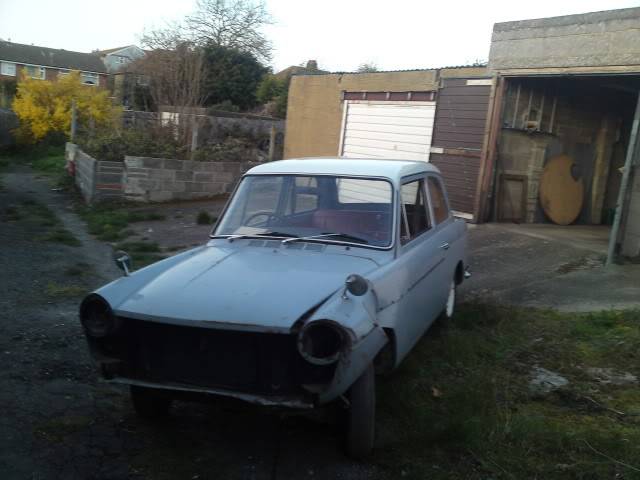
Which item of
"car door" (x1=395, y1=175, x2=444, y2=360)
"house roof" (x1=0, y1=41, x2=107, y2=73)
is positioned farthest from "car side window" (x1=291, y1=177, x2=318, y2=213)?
"house roof" (x1=0, y1=41, x2=107, y2=73)

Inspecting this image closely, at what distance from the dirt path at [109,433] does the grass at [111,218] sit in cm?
467

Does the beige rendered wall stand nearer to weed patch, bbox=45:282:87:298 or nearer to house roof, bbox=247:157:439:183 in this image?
house roof, bbox=247:157:439:183

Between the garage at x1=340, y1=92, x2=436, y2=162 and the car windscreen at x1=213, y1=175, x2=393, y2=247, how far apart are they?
7.79m

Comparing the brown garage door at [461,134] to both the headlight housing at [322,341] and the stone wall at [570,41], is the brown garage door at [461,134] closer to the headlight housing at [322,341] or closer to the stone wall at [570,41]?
the stone wall at [570,41]

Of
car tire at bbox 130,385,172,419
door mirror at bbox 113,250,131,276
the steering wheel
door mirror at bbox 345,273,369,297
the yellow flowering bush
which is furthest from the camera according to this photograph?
the yellow flowering bush

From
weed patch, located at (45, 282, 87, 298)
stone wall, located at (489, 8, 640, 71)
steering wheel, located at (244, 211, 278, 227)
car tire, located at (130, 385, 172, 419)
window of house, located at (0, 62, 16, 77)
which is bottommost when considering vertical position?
weed patch, located at (45, 282, 87, 298)

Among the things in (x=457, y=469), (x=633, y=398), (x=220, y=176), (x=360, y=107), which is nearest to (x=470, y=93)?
(x=360, y=107)

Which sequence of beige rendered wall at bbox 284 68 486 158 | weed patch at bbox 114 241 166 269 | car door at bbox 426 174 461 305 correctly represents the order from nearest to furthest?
car door at bbox 426 174 461 305 < weed patch at bbox 114 241 166 269 < beige rendered wall at bbox 284 68 486 158

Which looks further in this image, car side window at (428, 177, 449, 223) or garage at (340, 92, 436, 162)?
garage at (340, 92, 436, 162)

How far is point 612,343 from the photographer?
17.0ft

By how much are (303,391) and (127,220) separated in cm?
880

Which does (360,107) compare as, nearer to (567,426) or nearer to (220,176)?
(220,176)

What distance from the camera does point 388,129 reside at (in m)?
13.2

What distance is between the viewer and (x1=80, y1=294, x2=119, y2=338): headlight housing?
10.9 ft
